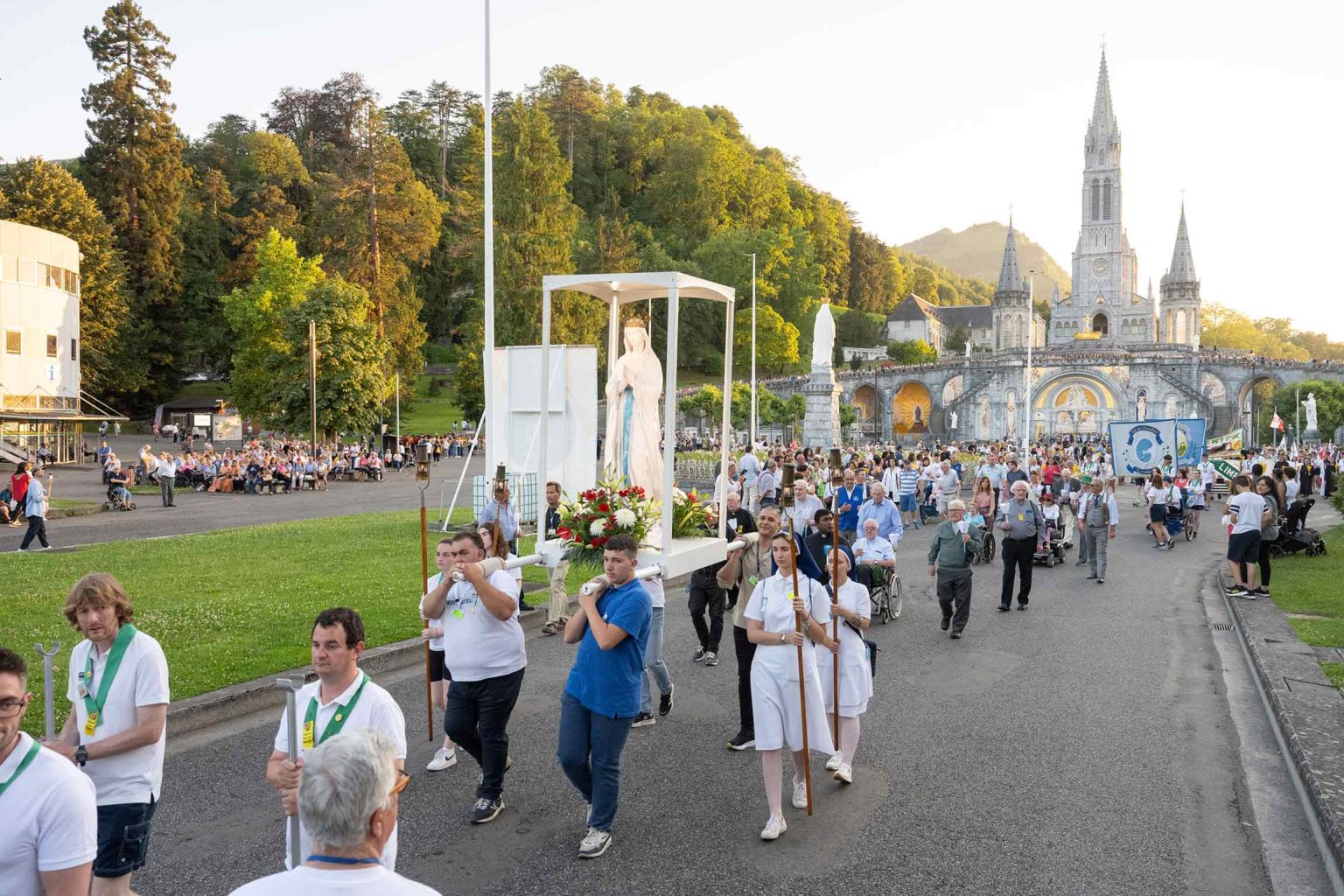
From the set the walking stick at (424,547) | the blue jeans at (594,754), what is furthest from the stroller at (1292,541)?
the blue jeans at (594,754)

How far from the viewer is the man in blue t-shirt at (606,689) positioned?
576cm

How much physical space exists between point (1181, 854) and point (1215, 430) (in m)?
86.9

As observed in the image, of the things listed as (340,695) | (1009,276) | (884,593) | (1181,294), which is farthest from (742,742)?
(1181,294)

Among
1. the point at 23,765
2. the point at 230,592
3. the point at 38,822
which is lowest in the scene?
the point at 230,592

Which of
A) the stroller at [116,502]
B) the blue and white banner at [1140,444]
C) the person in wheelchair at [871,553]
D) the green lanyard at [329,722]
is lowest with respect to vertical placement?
the stroller at [116,502]

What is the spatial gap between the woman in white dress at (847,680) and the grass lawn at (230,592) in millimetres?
5333

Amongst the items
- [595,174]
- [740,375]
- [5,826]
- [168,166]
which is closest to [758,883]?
[5,826]

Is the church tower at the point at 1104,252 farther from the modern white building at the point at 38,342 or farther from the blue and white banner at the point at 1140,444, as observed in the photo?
the modern white building at the point at 38,342

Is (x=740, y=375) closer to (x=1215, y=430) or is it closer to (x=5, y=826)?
(x=1215, y=430)

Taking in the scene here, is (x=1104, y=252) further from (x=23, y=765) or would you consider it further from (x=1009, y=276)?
(x=23, y=765)

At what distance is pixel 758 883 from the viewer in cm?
544

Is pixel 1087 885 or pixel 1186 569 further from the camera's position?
pixel 1186 569

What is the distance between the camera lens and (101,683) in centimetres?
420

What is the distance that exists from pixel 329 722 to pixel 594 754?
6.85 ft
